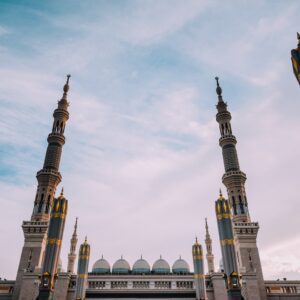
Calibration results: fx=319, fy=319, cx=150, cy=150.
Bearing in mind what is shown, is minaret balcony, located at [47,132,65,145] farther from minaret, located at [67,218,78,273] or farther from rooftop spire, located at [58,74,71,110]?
minaret, located at [67,218,78,273]

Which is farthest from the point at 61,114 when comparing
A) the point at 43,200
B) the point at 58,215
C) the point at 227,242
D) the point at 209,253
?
the point at 209,253

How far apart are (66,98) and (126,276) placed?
140 ft

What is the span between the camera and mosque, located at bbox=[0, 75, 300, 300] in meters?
42.2

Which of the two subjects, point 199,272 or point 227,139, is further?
point 227,139

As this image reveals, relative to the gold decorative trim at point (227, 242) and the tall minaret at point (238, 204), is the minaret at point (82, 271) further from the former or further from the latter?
the tall minaret at point (238, 204)

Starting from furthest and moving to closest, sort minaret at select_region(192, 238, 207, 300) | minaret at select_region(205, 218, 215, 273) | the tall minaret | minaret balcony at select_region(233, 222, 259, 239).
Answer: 1. minaret at select_region(205, 218, 215, 273)
2. minaret balcony at select_region(233, 222, 259, 239)
3. the tall minaret
4. minaret at select_region(192, 238, 207, 300)

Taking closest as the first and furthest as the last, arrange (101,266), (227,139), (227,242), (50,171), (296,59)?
(296,59)
(227,242)
(50,171)
(227,139)
(101,266)

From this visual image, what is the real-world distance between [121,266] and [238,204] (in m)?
28.3

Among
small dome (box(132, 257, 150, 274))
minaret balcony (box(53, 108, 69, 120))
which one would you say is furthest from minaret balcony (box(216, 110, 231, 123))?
small dome (box(132, 257, 150, 274))

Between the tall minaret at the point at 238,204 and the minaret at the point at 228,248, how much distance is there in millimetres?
13865

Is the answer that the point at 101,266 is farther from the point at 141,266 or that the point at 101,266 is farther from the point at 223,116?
the point at 223,116

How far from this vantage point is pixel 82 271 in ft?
168

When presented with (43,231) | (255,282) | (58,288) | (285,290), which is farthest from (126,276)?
(285,290)

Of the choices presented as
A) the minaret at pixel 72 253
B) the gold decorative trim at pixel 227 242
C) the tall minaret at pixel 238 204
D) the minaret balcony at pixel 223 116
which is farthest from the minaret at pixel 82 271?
the minaret balcony at pixel 223 116
